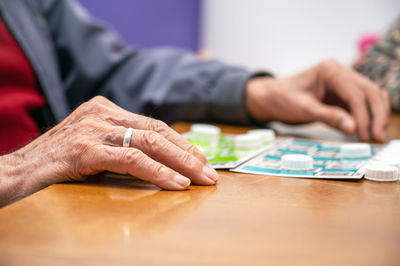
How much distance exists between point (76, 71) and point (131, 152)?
25.2 inches

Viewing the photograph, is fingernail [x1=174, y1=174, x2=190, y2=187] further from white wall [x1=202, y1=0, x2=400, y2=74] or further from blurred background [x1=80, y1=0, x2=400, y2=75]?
white wall [x1=202, y1=0, x2=400, y2=74]

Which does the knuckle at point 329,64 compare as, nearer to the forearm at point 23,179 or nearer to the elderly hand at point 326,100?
the elderly hand at point 326,100

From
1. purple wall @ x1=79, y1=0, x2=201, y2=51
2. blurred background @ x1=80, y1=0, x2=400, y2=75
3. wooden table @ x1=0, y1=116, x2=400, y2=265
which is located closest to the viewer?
wooden table @ x1=0, y1=116, x2=400, y2=265

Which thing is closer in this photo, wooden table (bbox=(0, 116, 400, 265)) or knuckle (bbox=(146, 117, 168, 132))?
wooden table (bbox=(0, 116, 400, 265))

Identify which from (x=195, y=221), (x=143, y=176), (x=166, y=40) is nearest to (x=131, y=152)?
(x=143, y=176)

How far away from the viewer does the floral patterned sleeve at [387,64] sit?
117 centimetres

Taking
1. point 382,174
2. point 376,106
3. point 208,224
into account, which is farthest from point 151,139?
point 376,106

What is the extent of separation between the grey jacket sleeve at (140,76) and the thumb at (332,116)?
15 centimetres

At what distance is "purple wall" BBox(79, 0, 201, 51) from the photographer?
1992 millimetres

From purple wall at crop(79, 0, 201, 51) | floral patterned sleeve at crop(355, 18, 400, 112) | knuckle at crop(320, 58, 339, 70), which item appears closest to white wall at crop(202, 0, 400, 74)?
purple wall at crop(79, 0, 201, 51)

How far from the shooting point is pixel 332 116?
0.92m

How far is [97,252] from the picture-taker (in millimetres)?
324

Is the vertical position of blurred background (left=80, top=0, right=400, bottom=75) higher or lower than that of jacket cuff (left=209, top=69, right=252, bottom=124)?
higher

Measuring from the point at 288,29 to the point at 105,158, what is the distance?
2579mm
